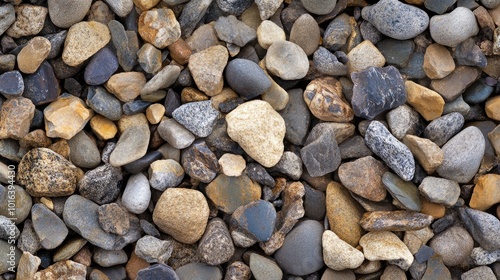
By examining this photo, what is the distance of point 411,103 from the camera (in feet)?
4.39

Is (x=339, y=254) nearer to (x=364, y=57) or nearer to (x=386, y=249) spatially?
(x=386, y=249)

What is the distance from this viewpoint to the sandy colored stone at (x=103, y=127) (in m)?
1.32

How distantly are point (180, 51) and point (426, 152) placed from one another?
0.59 m

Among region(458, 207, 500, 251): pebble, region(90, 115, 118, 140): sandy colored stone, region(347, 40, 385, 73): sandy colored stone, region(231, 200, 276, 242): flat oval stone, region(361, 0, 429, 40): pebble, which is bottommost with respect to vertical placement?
region(231, 200, 276, 242): flat oval stone

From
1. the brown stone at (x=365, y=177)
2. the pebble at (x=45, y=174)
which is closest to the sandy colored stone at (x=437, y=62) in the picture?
the brown stone at (x=365, y=177)

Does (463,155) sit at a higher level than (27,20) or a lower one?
lower

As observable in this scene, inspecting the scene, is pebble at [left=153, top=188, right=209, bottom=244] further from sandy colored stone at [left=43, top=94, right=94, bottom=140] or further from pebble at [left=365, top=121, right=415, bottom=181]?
pebble at [left=365, top=121, right=415, bottom=181]

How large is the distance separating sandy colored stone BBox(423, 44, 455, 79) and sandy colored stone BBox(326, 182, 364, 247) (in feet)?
1.11

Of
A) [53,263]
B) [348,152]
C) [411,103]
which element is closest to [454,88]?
[411,103]

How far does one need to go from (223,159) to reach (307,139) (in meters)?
0.20

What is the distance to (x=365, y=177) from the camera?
4.25ft

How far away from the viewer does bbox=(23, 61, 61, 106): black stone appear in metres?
1.29

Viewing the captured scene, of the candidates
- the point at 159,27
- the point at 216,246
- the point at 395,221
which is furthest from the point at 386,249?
the point at 159,27

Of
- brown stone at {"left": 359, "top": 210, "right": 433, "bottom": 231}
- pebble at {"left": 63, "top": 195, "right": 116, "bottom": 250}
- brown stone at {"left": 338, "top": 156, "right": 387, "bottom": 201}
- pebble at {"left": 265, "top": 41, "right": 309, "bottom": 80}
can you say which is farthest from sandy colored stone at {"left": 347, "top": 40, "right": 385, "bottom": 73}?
pebble at {"left": 63, "top": 195, "right": 116, "bottom": 250}
